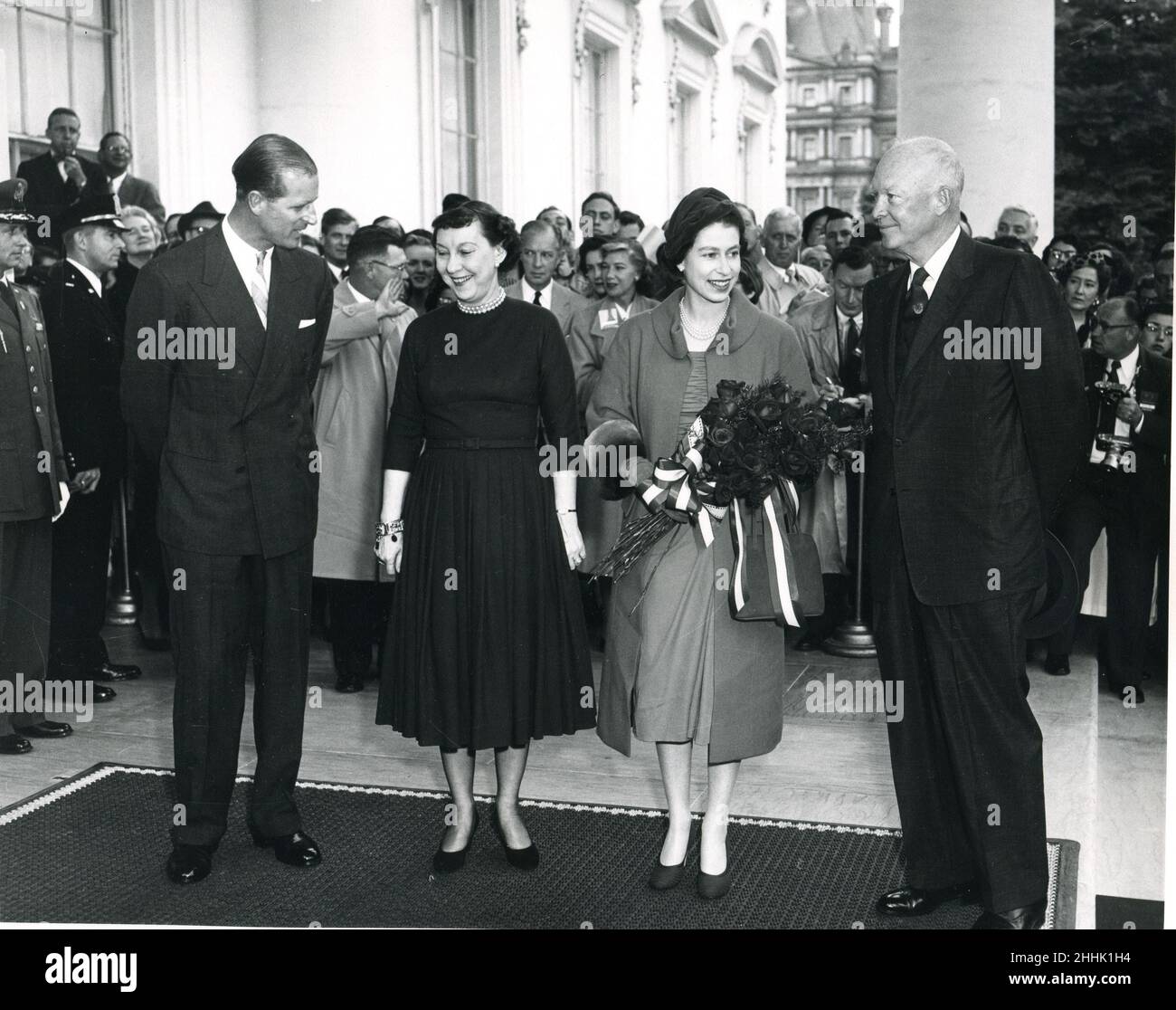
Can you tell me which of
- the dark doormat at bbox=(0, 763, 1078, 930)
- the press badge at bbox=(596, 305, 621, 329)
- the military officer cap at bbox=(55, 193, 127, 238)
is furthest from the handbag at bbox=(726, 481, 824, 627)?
the military officer cap at bbox=(55, 193, 127, 238)

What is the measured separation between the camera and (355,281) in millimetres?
6078

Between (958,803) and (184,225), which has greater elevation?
(184,225)

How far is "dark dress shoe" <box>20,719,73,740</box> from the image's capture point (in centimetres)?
566

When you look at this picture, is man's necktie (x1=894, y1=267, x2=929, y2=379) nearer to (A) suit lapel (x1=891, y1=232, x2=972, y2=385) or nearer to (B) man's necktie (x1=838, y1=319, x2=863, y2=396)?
(A) suit lapel (x1=891, y1=232, x2=972, y2=385)

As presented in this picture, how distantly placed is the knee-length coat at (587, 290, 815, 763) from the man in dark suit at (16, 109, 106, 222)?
15.4 feet

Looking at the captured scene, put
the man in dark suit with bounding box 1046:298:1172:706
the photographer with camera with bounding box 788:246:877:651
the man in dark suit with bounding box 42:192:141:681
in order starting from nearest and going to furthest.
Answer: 1. the man in dark suit with bounding box 1046:298:1172:706
2. the man in dark suit with bounding box 42:192:141:681
3. the photographer with camera with bounding box 788:246:877:651

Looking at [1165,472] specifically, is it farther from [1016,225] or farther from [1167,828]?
[1167,828]

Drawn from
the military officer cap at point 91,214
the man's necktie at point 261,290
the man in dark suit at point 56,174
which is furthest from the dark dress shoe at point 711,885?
the man in dark suit at point 56,174

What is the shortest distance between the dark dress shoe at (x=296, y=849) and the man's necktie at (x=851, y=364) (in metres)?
3.65

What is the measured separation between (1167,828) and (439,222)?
2451 mm

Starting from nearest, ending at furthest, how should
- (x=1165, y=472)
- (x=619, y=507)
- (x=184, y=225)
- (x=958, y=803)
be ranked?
(x=958, y=803), (x=1165, y=472), (x=619, y=507), (x=184, y=225)

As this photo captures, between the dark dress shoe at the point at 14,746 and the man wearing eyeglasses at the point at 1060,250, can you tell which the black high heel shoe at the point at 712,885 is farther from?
the man wearing eyeglasses at the point at 1060,250
